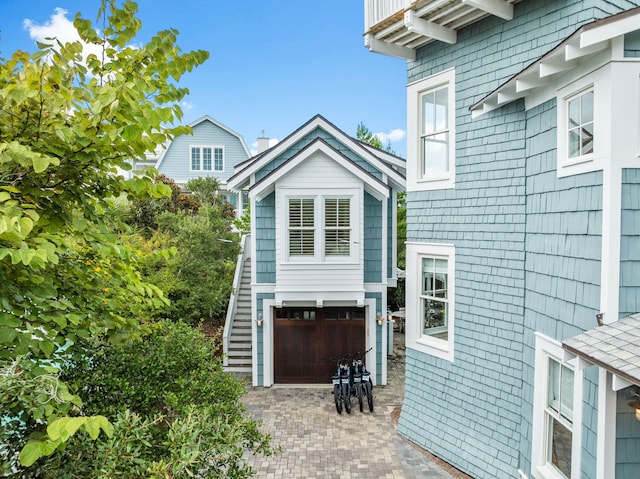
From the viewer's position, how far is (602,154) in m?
4.15

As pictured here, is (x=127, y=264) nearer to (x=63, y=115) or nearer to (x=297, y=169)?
(x=63, y=115)

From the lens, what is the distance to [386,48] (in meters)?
7.70

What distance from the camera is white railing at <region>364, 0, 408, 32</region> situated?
706 centimetres

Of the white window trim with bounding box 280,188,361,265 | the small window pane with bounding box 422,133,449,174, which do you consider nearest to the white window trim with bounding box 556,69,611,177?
the small window pane with bounding box 422,133,449,174

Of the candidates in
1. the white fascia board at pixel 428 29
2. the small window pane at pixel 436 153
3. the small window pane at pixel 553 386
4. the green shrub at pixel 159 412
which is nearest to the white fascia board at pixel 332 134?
the small window pane at pixel 436 153

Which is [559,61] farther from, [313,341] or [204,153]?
[204,153]

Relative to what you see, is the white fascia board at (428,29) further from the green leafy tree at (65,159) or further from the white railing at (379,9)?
the green leafy tree at (65,159)

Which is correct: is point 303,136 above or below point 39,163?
above

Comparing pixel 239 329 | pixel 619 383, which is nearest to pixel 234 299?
pixel 239 329

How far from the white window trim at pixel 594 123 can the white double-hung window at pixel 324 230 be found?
5795mm

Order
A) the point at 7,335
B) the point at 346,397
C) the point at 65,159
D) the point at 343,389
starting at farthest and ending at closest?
the point at 343,389 → the point at 346,397 → the point at 65,159 → the point at 7,335

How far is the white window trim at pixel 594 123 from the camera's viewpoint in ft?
13.5

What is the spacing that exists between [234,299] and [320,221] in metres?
4.30

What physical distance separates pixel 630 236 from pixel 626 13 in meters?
2.05
